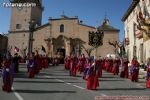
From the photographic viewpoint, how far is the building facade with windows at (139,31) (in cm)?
3114

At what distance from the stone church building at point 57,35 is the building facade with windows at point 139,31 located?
17125mm

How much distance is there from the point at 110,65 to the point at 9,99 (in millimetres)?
22792

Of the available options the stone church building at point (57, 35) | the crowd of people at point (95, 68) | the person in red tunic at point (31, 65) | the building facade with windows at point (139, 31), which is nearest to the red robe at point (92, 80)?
the crowd of people at point (95, 68)

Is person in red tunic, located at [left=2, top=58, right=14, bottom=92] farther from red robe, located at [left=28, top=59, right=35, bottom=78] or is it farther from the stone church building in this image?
the stone church building

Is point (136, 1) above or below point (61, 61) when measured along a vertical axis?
above

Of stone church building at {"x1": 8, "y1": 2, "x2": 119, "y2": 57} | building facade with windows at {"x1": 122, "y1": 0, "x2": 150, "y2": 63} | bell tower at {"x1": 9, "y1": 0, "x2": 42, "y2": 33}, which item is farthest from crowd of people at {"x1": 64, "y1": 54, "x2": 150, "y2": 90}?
bell tower at {"x1": 9, "y1": 0, "x2": 42, "y2": 33}

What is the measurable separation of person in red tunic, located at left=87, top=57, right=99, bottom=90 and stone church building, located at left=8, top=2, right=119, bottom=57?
2060 inches

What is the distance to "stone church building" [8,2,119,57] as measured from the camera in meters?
69.6

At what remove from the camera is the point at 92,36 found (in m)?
31.9

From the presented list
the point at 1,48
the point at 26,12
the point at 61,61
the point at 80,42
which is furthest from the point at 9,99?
the point at 1,48

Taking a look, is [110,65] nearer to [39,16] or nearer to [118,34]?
[118,34]

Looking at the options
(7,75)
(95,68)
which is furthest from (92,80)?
(7,75)

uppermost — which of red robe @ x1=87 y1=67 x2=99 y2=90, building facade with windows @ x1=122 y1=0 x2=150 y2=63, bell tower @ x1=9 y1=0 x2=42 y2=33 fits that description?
bell tower @ x1=9 y1=0 x2=42 y2=33

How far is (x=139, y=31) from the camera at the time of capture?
3641 cm
